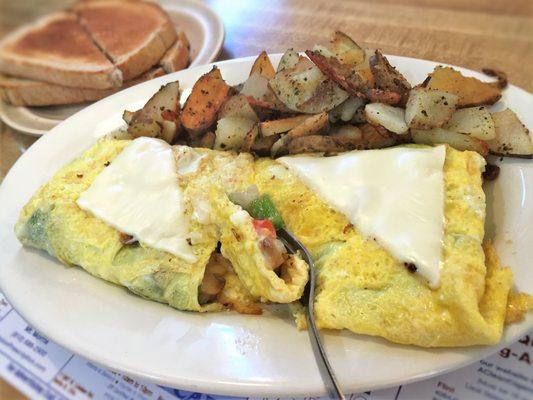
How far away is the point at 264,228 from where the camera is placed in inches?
65.3

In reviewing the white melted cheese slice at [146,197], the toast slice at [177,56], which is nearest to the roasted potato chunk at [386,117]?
the white melted cheese slice at [146,197]

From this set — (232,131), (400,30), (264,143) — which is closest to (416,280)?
(264,143)

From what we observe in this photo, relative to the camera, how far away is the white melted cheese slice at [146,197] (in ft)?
5.96

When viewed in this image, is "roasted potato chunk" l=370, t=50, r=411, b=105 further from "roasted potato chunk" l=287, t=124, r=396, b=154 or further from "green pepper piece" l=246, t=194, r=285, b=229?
"green pepper piece" l=246, t=194, r=285, b=229

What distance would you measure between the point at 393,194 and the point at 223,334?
0.80 meters

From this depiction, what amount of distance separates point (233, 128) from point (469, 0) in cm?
260

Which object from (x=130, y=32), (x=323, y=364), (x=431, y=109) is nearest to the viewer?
(x=323, y=364)

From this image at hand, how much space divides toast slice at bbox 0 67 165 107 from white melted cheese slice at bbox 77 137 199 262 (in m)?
1.47

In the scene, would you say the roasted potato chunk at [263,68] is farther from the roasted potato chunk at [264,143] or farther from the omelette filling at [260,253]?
the omelette filling at [260,253]

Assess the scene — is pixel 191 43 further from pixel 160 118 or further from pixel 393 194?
pixel 393 194

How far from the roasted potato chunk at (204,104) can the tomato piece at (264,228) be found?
2.60ft

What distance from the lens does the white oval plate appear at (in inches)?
55.2

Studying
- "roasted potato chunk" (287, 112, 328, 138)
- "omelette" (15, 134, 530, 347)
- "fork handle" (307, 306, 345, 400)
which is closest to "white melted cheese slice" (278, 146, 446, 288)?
"omelette" (15, 134, 530, 347)

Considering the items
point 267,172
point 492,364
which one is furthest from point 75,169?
point 492,364
